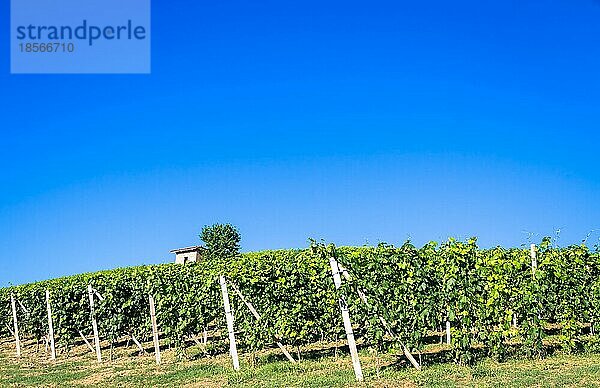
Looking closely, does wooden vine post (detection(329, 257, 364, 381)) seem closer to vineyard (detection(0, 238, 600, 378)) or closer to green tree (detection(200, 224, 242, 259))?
vineyard (detection(0, 238, 600, 378))

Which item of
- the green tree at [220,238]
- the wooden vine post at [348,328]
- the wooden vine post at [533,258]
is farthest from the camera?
the green tree at [220,238]

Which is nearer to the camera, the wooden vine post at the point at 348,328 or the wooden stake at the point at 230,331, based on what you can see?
the wooden vine post at the point at 348,328

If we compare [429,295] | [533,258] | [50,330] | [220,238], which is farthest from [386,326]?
[220,238]

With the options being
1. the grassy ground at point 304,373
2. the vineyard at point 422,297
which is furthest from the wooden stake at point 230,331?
the grassy ground at point 304,373

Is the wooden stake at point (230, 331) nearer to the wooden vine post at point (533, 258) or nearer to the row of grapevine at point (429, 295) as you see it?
the row of grapevine at point (429, 295)

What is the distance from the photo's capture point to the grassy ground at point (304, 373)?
9.90m

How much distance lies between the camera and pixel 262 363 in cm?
1340

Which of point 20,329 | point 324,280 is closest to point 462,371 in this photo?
point 324,280

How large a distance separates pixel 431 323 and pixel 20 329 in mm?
17879

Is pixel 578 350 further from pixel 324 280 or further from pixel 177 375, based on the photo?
pixel 177 375

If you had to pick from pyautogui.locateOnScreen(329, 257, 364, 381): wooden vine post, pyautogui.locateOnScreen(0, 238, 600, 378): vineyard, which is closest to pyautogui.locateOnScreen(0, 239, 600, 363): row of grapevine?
pyautogui.locateOnScreen(0, 238, 600, 378): vineyard

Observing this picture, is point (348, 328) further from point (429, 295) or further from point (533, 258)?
point (533, 258)

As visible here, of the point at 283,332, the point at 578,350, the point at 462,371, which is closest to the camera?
the point at 462,371

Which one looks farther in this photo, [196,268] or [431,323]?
[196,268]
